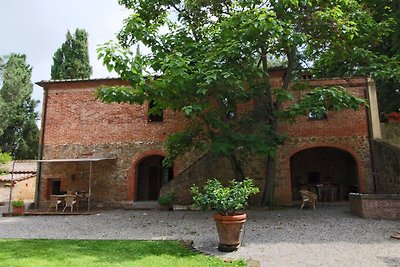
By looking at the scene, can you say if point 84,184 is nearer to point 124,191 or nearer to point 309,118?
point 124,191

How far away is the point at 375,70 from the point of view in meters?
10.8

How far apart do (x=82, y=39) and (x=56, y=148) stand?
16539 millimetres

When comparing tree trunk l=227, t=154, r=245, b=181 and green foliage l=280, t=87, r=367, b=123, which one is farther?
tree trunk l=227, t=154, r=245, b=181

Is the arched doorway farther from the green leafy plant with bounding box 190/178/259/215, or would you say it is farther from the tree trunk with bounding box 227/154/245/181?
the green leafy plant with bounding box 190/178/259/215

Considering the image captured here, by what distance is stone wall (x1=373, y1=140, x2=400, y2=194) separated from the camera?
11.5 metres

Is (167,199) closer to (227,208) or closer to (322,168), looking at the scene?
(227,208)

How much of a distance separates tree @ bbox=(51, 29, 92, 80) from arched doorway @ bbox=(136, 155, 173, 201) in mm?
13727

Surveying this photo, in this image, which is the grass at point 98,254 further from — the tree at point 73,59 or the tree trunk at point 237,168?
the tree at point 73,59

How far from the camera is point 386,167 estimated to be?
12.4 meters

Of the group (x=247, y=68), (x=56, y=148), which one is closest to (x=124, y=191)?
(x=56, y=148)

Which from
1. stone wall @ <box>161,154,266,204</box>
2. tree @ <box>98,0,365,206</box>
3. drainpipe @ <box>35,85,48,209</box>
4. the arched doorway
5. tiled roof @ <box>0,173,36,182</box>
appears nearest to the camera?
tree @ <box>98,0,365,206</box>

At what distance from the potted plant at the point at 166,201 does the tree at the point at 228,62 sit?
6.51ft

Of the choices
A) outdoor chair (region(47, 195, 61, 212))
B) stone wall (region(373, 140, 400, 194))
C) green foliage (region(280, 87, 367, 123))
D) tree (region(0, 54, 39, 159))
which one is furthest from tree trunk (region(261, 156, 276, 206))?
tree (region(0, 54, 39, 159))

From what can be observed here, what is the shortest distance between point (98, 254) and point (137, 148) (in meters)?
9.28
